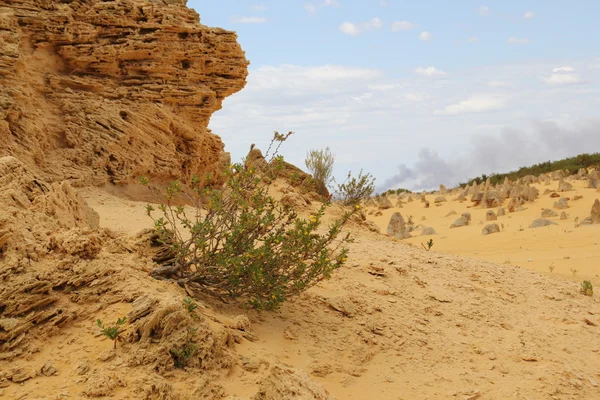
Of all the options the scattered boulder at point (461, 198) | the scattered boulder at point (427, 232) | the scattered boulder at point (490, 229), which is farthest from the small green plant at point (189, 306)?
the scattered boulder at point (461, 198)

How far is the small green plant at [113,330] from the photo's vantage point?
3.85 m

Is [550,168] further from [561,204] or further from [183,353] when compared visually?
[183,353]

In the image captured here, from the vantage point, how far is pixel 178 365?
12.9 feet

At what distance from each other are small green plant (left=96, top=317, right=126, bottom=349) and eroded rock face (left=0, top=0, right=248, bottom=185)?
620 cm

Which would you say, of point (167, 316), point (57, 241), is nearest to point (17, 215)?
point (57, 241)

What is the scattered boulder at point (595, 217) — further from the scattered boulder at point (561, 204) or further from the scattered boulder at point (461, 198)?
the scattered boulder at point (461, 198)

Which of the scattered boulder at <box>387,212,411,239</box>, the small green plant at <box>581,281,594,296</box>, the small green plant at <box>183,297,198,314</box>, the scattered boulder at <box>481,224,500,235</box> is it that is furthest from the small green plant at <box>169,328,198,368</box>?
the scattered boulder at <box>481,224,500,235</box>

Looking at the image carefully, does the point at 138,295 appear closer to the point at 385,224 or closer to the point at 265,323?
the point at 265,323

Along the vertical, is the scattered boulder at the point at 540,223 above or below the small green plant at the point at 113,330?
above

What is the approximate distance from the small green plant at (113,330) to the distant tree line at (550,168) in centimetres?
3066

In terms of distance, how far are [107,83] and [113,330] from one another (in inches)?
305

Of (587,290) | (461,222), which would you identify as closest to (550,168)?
(461,222)

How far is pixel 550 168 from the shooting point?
115ft

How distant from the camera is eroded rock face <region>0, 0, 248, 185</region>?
32.4ft
